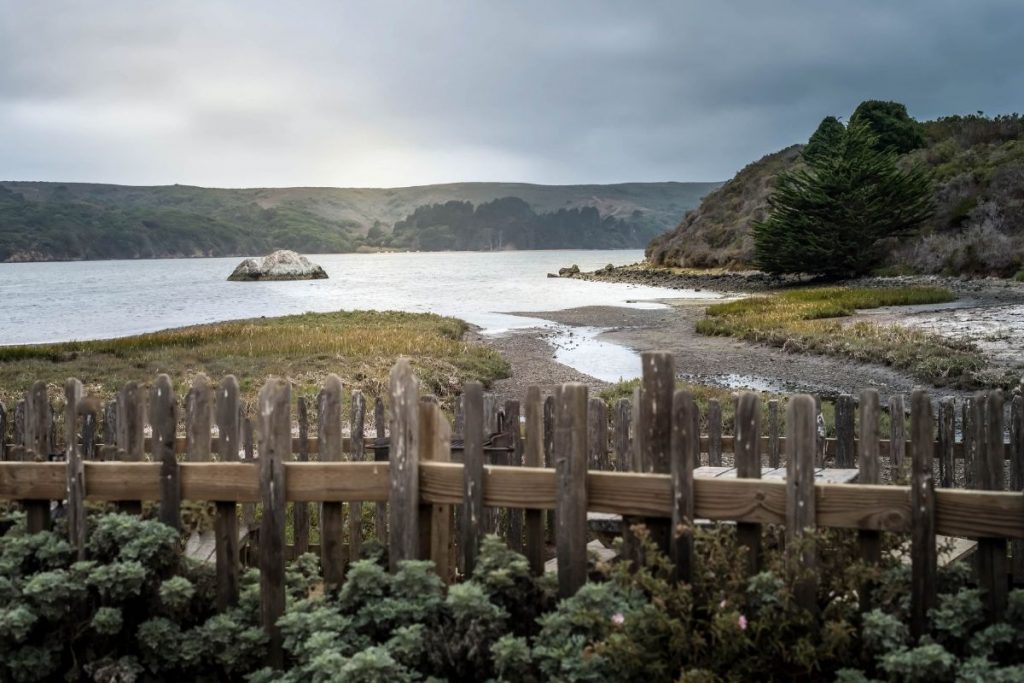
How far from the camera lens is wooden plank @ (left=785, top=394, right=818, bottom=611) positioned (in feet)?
13.1

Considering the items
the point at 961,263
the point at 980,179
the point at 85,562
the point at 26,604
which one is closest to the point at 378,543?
the point at 85,562

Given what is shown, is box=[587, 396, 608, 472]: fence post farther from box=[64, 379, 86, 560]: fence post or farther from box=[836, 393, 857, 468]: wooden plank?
box=[64, 379, 86, 560]: fence post

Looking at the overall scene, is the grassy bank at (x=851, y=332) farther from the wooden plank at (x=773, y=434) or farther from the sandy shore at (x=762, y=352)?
the wooden plank at (x=773, y=434)

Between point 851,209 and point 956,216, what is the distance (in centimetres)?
772

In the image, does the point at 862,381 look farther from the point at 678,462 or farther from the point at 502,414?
the point at 678,462

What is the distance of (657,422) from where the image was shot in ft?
14.2

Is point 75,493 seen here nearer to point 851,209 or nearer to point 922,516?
point 922,516

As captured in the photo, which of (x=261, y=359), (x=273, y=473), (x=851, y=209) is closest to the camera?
(x=273, y=473)

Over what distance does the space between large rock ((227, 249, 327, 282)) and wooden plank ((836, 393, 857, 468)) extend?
409ft

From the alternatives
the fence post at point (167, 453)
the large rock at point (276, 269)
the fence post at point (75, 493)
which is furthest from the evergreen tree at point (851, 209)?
the large rock at point (276, 269)

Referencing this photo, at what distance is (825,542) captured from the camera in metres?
4.04

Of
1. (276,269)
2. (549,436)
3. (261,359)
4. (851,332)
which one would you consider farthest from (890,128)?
(276,269)

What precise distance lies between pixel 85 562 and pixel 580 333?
34881 millimetres

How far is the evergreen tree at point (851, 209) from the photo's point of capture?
57.1 meters
